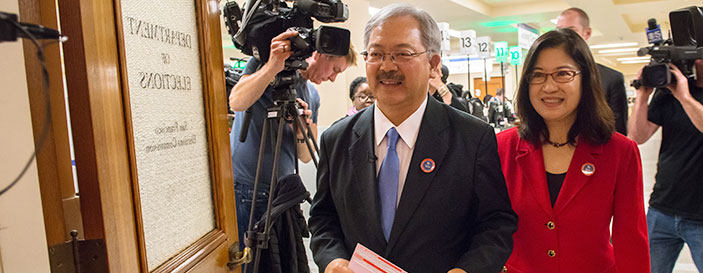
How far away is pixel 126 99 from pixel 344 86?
4574 mm

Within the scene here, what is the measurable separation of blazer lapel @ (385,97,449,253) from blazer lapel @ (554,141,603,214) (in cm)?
41

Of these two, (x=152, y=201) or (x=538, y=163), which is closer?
(x=152, y=201)

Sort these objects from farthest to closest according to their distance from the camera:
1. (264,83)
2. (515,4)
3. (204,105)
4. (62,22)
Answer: (515,4), (264,83), (204,105), (62,22)

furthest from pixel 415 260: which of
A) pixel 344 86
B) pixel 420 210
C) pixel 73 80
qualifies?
pixel 344 86

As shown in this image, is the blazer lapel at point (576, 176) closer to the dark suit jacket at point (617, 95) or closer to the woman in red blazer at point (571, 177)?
the woman in red blazer at point (571, 177)

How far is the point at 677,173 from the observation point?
200 cm

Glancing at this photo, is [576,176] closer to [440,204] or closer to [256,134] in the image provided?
[440,204]

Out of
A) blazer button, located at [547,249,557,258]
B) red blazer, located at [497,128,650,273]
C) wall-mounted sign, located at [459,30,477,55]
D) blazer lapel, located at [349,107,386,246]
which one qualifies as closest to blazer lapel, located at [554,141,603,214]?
red blazer, located at [497,128,650,273]

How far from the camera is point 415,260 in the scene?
3.86 feet

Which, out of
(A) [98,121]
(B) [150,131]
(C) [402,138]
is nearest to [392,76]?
(C) [402,138]

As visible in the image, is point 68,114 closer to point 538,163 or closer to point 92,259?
point 92,259

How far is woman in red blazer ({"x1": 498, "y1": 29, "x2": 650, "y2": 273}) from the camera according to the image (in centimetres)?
131

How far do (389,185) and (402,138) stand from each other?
0.42 ft

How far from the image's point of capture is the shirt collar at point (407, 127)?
1.23 meters
